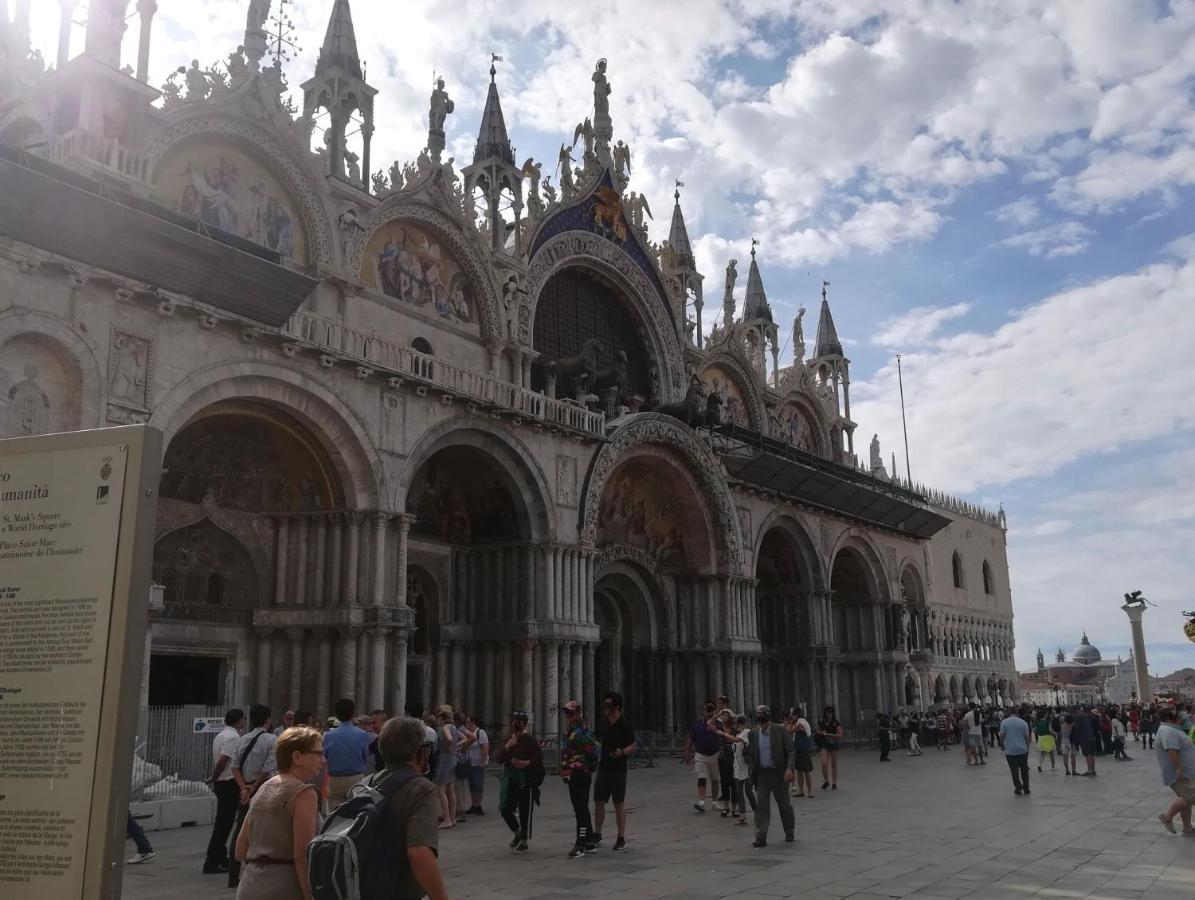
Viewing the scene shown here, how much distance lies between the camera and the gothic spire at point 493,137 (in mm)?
28500

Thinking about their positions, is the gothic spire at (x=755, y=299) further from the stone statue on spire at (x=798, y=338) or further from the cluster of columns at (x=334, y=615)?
the cluster of columns at (x=334, y=615)

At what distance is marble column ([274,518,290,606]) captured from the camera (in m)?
20.0

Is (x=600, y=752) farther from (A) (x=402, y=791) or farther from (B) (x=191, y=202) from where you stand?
(B) (x=191, y=202)

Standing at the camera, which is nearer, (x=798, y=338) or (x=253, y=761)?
(x=253, y=761)

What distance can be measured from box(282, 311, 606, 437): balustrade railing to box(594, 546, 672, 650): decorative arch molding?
201 inches

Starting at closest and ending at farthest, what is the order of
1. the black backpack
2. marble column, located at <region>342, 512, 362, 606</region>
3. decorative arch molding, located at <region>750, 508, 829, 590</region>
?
the black backpack < marble column, located at <region>342, 512, 362, 606</region> < decorative arch molding, located at <region>750, 508, 829, 590</region>

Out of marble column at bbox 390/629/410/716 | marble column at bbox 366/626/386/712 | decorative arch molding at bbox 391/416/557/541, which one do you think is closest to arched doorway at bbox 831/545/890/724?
decorative arch molding at bbox 391/416/557/541

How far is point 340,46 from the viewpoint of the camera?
24281mm

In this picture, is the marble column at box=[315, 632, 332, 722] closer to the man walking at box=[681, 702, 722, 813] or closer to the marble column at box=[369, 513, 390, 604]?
the marble column at box=[369, 513, 390, 604]

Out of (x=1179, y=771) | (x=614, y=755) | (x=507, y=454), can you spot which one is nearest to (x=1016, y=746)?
(x=1179, y=771)

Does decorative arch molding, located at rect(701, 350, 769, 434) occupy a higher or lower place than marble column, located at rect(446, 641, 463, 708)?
higher

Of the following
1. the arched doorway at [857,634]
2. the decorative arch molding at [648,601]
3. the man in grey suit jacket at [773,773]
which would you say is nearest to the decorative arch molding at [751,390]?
the arched doorway at [857,634]

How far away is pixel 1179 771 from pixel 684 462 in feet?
60.0

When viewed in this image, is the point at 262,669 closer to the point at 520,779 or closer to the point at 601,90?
the point at 520,779
